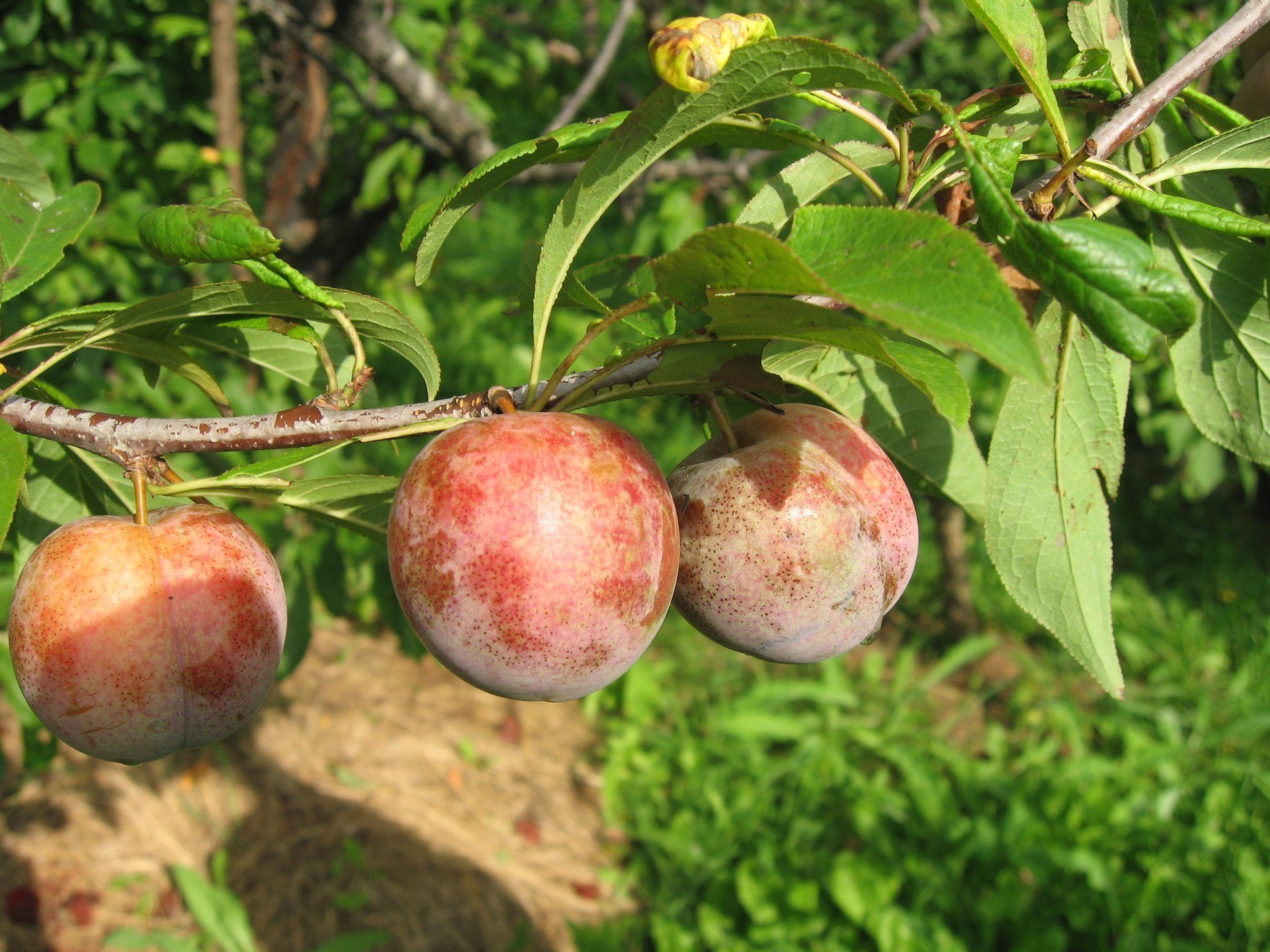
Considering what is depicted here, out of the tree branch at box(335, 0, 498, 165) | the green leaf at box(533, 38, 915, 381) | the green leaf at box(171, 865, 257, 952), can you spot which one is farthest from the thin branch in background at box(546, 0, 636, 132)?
the green leaf at box(171, 865, 257, 952)

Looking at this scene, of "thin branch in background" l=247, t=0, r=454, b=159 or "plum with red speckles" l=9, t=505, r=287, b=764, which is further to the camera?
"thin branch in background" l=247, t=0, r=454, b=159

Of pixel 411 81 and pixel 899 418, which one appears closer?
pixel 899 418

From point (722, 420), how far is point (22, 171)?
3.37ft

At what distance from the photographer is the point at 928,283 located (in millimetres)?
587

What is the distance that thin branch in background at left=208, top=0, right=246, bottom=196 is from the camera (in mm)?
2719

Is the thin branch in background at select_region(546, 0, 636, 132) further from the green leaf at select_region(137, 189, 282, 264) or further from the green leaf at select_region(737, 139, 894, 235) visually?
the green leaf at select_region(137, 189, 282, 264)

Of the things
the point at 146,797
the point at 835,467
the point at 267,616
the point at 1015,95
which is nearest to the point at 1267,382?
the point at 1015,95

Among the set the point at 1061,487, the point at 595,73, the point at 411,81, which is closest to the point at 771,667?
the point at 595,73

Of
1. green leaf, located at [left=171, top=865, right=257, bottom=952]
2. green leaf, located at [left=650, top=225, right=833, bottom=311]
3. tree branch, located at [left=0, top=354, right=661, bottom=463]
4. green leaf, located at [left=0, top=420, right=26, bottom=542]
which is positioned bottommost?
green leaf, located at [left=171, top=865, right=257, bottom=952]

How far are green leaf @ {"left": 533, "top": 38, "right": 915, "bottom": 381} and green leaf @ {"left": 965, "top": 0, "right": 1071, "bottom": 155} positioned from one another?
0.09 meters

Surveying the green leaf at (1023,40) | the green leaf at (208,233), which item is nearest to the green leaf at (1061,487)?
the green leaf at (1023,40)

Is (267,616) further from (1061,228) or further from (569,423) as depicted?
(1061,228)

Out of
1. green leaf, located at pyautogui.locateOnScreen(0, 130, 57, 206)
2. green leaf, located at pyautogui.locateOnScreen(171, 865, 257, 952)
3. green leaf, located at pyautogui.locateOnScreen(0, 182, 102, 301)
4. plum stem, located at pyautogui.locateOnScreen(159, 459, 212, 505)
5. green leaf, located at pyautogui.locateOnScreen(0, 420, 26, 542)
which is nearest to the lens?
green leaf, located at pyautogui.locateOnScreen(0, 420, 26, 542)

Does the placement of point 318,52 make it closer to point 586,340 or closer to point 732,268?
point 586,340
